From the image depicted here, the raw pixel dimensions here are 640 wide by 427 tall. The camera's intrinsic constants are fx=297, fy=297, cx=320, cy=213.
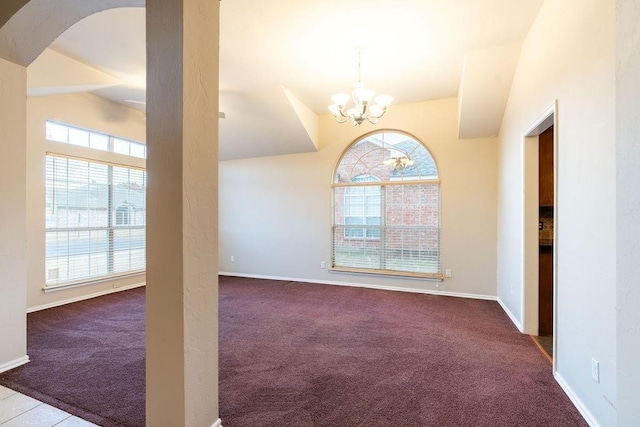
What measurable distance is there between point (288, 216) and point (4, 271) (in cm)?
401

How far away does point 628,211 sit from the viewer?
1034mm

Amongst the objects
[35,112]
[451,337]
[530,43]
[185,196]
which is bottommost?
[451,337]

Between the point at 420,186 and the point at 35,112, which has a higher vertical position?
the point at 35,112

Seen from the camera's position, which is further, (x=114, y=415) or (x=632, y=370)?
(x=114, y=415)

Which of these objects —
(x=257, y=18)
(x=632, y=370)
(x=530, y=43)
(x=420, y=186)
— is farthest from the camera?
(x=420, y=186)

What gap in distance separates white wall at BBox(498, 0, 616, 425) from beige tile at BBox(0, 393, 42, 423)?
344cm

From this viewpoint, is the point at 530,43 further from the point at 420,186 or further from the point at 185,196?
the point at 185,196

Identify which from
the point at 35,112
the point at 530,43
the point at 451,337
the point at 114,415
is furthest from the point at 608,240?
the point at 35,112

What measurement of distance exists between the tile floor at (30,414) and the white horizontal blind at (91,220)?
2655mm

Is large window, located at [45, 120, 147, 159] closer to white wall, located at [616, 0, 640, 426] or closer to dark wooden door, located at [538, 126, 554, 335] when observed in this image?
white wall, located at [616, 0, 640, 426]

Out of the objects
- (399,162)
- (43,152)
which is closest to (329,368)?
(399,162)

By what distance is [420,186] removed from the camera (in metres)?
4.94

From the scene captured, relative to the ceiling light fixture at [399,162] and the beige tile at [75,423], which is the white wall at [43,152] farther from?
the ceiling light fixture at [399,162]

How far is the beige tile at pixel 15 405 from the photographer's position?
1831 millimetres
